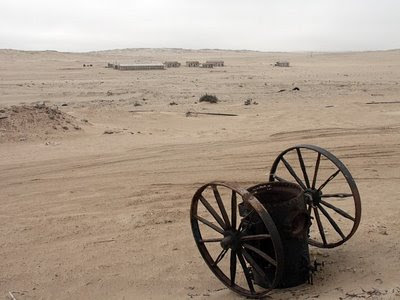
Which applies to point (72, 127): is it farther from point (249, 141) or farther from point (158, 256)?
point (158, 256)

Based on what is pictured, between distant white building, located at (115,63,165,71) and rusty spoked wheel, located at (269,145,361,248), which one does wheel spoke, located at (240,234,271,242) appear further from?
distant white building, located at (115,63,165,71)

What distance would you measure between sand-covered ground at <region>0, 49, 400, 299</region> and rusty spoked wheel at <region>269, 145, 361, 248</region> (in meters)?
0.20

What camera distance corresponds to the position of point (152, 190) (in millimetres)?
7543

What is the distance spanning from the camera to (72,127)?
12727 mm

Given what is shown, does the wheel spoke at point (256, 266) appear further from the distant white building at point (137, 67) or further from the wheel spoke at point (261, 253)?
the distant white building at point (137, 67)

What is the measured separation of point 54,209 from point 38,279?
2018 millimetres

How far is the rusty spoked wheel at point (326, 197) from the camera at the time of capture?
4.74 meters

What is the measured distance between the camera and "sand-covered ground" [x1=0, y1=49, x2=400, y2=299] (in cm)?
475

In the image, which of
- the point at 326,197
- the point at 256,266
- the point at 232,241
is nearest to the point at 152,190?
the point at 326,197

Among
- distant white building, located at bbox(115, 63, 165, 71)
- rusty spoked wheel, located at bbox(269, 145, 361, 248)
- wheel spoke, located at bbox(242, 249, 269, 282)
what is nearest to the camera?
wheel spoke, located at bbox(242, 249, 269, 282)

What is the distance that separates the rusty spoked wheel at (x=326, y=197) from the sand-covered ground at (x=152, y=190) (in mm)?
204

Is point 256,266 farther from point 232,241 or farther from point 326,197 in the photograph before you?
point 326,197

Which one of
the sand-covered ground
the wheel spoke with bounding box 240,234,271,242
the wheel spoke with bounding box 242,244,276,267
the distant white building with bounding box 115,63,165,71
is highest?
the distant white building with bounding box 115,63,165,71

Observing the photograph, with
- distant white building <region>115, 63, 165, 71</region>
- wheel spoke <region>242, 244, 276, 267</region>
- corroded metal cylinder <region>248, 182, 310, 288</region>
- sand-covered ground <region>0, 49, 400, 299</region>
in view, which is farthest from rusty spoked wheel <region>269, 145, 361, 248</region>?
Result: distant white building <region>115, 63, 165, 71</region>
